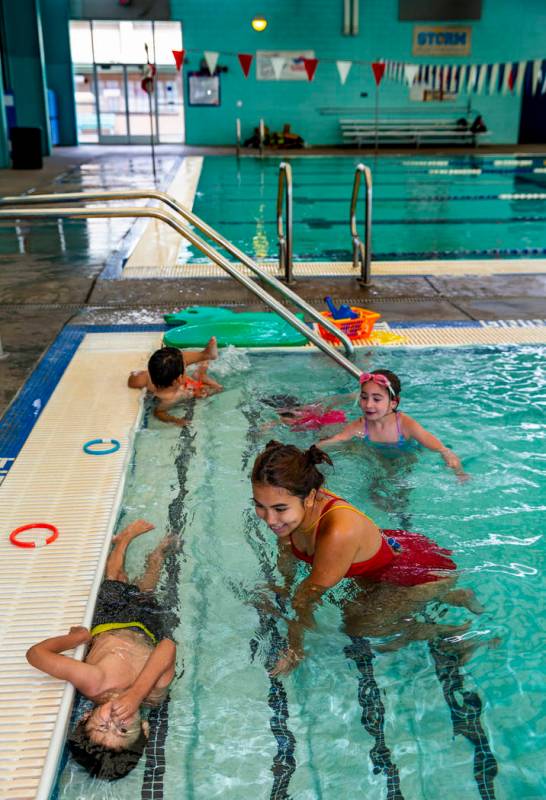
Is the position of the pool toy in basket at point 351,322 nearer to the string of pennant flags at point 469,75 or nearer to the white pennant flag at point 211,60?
A: the white pennant flag at point 211,60

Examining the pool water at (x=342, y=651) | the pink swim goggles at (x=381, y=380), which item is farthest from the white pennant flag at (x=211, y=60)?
the pink swim goggles at (x=381, y=380)

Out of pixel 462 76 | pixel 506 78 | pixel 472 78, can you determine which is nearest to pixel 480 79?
pixel 472 78

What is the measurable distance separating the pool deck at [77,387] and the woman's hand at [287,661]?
2.11 ft

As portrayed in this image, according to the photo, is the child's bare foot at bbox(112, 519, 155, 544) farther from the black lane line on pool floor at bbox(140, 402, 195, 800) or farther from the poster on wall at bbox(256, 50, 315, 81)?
the poster on wall at bbox(256, 50, 315, 81)

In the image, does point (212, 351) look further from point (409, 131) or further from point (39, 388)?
point (409, 131)

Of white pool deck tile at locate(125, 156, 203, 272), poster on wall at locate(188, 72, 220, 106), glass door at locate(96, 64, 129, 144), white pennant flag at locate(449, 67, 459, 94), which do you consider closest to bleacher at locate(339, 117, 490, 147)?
white pennant flag at locate(449, 67, 459, 94)

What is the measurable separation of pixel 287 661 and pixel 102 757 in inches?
26.3

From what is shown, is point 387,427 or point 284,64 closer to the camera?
point 387,427

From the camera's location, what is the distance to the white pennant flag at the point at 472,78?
23.8 metres

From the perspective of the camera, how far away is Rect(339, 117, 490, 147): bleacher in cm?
2328

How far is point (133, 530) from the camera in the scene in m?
3.14

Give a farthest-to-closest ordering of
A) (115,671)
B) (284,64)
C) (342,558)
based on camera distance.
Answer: (284,64), (342,558), (115,671)

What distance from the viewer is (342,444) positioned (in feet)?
13.0

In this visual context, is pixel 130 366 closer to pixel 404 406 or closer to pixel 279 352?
pixel 279 352
